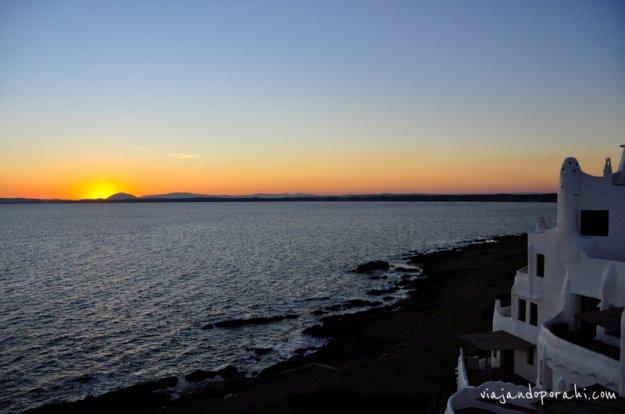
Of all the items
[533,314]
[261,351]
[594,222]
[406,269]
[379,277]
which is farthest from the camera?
[406,269]

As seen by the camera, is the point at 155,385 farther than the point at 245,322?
No

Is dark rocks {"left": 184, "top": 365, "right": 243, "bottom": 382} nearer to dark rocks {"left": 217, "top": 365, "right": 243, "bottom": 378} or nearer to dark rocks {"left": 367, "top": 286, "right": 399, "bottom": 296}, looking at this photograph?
dark rocks {"left": 217, "top": 365, "right": 243, "bottom": 378}

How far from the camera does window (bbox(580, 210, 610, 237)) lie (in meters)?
20.8

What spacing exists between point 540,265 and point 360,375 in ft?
46.2

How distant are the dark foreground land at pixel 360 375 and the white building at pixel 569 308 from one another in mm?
4236

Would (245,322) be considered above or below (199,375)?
above

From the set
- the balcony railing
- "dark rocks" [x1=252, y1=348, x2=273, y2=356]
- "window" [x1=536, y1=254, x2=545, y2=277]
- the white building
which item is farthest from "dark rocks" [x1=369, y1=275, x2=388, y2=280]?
the balcony railing

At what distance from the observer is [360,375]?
103 ft

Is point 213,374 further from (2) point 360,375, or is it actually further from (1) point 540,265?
(1) point 540,265

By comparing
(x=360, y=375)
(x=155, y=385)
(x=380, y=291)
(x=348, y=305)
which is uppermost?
(x=360, y=375)

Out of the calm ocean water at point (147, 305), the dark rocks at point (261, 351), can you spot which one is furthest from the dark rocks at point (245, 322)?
the dark rocks at point (261, 351)

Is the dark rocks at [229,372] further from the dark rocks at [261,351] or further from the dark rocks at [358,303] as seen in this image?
the dark rocks at [358,303]

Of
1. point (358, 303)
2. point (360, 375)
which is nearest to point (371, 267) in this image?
point (358, 303)

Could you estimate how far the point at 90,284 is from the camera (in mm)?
67938
